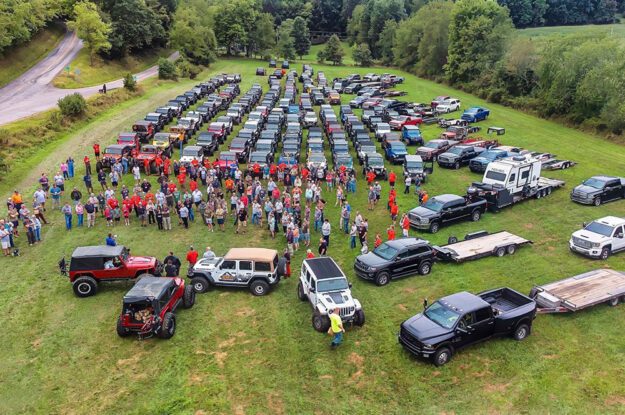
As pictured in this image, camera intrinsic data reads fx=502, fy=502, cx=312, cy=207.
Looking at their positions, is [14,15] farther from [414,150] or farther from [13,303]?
[13,303]

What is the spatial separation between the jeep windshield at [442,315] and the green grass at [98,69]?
51620 millimetres

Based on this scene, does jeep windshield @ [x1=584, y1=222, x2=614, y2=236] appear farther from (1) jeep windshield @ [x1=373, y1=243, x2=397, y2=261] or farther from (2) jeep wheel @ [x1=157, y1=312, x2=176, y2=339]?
(2) jeep wheel @ [x1=157, y1=312, x2=176, y2=339]

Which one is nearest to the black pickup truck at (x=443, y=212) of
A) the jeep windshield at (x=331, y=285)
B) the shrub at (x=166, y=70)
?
the jeep windshield at (x=331, y=285)

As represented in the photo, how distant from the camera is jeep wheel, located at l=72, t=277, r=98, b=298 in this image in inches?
688

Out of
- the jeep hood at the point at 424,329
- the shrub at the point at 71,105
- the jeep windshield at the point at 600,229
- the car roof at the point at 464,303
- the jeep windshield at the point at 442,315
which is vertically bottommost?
the jeep windshield at the point at 600,229

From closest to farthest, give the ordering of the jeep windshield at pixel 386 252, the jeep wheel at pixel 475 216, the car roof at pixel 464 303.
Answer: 1. the car roof at pixel 464 303
2. the jeep windshield at pixel 386 252
3. the jeep wheel at pixel 475 216

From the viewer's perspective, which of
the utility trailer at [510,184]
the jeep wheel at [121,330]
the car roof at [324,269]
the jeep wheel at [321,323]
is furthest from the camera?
the utility trailer at [510,184]

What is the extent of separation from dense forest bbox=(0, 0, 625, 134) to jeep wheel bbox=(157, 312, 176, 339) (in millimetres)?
41690

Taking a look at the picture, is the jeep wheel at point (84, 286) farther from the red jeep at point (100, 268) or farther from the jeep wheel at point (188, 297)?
the jeep wheel at point (188, 297)

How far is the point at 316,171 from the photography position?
1209 inches

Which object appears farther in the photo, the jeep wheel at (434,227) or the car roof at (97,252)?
the jeep wheel at (434,227)

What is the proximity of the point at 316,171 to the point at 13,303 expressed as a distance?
1800 centimetres

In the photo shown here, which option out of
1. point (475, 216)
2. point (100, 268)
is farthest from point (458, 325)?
point (475, 216)

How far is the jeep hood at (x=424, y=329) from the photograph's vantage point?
13.8m
